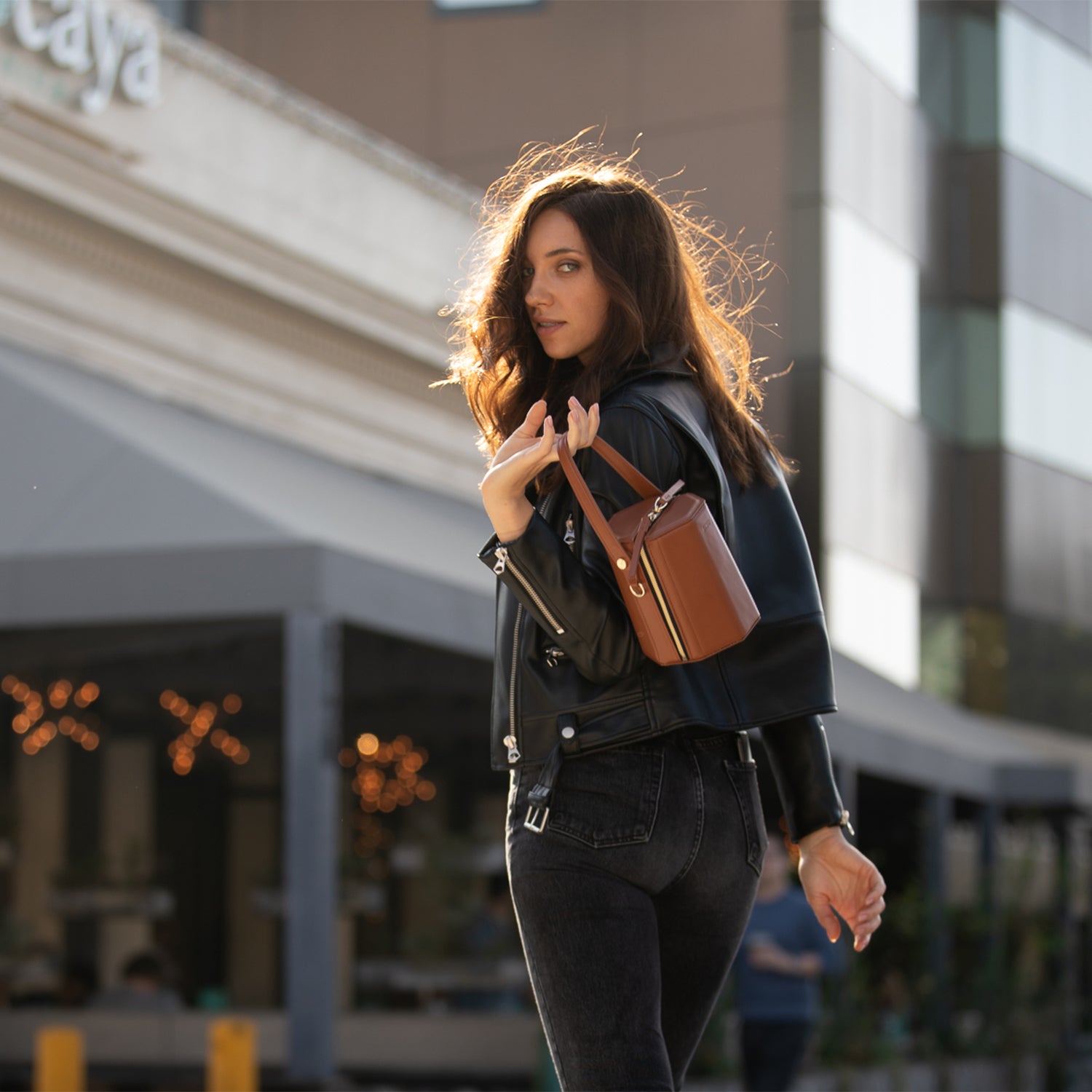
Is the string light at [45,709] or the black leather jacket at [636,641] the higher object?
the string light at [45,709]

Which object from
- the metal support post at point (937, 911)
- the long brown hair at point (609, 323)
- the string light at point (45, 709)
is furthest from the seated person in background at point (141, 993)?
the long brown hair at point (609, 323)

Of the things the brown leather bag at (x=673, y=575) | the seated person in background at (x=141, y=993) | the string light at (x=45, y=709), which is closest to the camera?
the brown leather bag at (x=673, y=575)

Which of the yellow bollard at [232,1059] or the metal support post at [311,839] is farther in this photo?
the metal support post at [311,839]

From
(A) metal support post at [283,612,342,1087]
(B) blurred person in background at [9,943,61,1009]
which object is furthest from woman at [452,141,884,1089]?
(B) blurred person in background at [9,943,61,1009]

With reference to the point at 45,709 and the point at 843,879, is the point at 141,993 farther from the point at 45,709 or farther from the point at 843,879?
the point at 843,879

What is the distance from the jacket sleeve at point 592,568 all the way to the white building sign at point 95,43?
883cm

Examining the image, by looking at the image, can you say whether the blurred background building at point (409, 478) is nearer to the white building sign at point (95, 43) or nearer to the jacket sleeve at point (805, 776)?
the white building sign at point (95, 43)

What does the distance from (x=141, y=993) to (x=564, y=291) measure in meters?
9.75

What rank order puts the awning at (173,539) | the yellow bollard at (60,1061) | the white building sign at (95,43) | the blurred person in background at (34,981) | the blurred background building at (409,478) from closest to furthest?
the yellow bollard at (60,1061) → the awning at (173,539) → the blurred background building at (409,478) → the white building sign at (95,43) → the blurred person in background at (34,981)

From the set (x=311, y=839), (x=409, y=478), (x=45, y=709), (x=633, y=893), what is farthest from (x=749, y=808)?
(x=45, y=709)

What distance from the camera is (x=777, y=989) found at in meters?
8.35

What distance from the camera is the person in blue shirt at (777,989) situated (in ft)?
27.2

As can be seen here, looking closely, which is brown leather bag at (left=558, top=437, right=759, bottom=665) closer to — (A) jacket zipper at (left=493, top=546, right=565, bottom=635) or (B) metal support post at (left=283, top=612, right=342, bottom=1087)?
(A) jacket zipper at (left=493, top=546, right=565, bottom=635)

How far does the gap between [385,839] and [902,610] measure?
6310 millimetres
